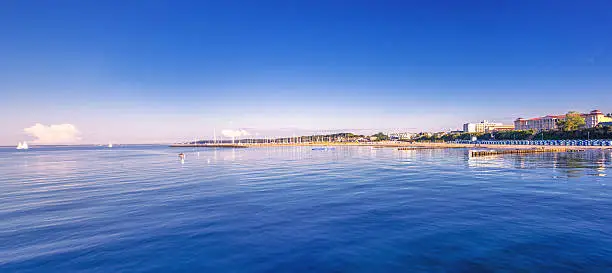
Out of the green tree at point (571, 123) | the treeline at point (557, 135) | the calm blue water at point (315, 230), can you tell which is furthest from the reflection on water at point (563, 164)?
the green tree at point (571, 123)

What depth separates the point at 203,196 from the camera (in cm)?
2133

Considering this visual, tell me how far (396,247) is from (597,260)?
6.05m

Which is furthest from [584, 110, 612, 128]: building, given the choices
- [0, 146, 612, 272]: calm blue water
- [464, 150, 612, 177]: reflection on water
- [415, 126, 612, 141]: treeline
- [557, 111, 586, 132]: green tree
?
[0, 146, 612, 272]: calm blue water

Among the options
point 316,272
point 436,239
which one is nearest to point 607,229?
point 436,239

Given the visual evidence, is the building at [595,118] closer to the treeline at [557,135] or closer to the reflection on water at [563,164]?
the treeline at [557,135]

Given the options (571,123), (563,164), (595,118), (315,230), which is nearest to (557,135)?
(571,123)

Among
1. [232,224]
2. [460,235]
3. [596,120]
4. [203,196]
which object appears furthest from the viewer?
[596,120]

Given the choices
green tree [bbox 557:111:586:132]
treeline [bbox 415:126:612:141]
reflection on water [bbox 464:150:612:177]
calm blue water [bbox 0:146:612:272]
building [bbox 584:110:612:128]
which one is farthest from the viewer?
building [bbox 584:110:612:128]

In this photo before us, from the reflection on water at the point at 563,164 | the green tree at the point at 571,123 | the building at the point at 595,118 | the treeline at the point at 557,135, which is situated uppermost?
the building at the point at 595,118

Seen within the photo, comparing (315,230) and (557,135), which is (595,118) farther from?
(315,230)

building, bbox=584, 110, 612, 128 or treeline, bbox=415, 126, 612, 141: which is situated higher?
building, bbox=584, 110, 612, 128

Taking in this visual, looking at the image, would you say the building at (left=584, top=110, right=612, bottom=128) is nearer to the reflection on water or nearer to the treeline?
the treeline

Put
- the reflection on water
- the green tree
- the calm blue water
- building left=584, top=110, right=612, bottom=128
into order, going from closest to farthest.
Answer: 1. the calm blue water
2. the reflection on water
3. the green tree
4. building left=584, top=110, right=612, bottom=128

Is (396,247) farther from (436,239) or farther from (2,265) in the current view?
(2,265)
